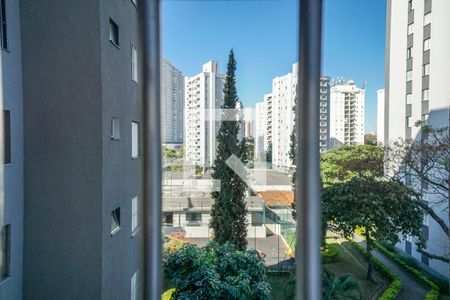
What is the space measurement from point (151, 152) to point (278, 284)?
128 cm

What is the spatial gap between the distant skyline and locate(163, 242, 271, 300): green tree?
1035 millimetres

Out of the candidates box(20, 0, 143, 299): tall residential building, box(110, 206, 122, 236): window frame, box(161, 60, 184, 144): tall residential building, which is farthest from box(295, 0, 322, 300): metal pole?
box(110, 206, 122, 236): window frame

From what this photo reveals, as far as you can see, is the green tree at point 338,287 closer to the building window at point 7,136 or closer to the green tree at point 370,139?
the green tree at point 370,139

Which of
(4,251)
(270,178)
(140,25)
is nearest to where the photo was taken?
(140,25)

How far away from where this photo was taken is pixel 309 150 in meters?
1.24

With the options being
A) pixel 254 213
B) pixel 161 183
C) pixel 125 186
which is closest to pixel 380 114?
pixel 254 213

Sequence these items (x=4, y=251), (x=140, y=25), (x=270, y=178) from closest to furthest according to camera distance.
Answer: (x=140, y=25) → (x=4, y=251) → (x=270, y=178)

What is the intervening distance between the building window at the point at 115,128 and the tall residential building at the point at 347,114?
4.71 ft

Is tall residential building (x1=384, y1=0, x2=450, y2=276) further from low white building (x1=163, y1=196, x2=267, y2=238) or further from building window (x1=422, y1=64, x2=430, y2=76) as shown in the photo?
low white building (x1=163, y1=196, x2=267, y2=238)

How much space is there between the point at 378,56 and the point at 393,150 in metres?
0.63

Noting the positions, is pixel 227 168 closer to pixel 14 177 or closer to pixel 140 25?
pixel 140 25

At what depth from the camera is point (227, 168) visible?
6.69 ft

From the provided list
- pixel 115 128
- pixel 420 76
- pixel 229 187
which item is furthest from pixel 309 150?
pixel 115 128

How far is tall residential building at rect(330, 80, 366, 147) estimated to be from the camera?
184 cm
